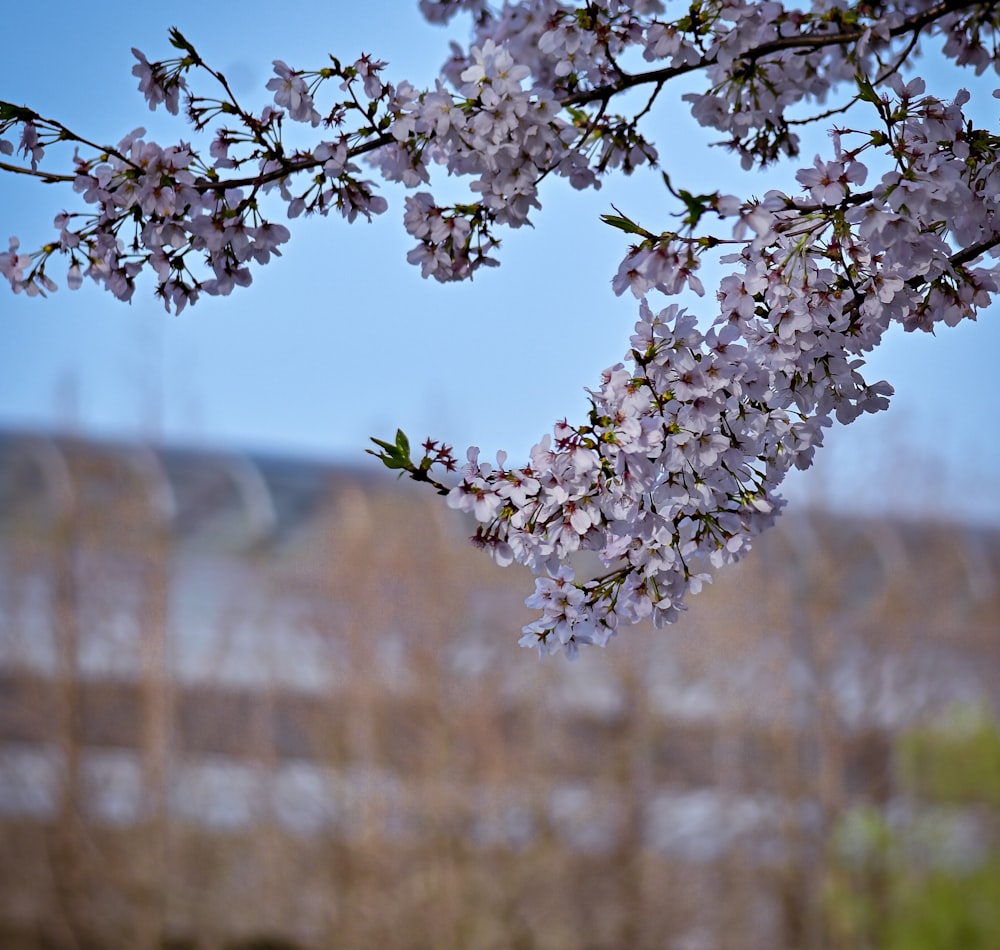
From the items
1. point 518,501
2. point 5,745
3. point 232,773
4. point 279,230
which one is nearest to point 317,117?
point 279,230

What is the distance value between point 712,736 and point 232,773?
3.01 m

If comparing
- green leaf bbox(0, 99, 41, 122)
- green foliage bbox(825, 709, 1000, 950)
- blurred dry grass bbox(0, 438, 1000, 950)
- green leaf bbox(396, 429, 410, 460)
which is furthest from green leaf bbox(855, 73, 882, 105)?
green foliage bbox(825, 709, 1000, 950)

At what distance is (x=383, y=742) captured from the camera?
675 centimetres

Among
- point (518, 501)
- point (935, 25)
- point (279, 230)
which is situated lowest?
point (518, 501)

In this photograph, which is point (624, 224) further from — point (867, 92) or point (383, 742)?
point (383, 742)

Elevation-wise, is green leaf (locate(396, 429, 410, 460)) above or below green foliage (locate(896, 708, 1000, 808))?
below

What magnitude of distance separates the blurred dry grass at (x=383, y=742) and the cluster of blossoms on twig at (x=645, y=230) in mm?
5528

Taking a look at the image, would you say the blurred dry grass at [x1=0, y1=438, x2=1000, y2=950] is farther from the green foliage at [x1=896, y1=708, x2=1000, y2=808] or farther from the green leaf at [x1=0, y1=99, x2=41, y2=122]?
the green leaf at [x1=0, y1=99, x2=41, y2=122]

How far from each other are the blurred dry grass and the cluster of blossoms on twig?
5.53 meters

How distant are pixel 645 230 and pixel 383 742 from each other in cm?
599

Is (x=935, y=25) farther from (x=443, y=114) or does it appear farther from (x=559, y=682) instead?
(x=559, y=682)

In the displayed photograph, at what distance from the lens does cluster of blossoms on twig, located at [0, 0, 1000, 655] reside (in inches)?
43.8

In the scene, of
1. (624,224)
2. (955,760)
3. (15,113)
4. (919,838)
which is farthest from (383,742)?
(624,224)

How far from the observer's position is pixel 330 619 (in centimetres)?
713
